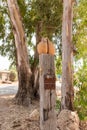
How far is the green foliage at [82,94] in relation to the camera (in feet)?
24.4

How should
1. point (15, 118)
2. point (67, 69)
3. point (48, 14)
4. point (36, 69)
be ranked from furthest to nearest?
point (36, 69) → point (48, 14) → point (15, 118) → point (67, 69)

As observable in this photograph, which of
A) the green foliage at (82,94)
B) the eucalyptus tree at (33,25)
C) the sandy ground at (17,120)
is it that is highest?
the eucalyptus tree at (33,25)

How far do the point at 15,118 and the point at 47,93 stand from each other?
148 inches

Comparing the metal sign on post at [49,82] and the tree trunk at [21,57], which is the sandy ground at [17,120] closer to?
the tree trunk at [21,57]

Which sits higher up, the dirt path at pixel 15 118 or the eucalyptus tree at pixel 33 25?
the eucalyptus tree at pixel 33 25

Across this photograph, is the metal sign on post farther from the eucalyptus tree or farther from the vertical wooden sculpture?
the eucalyptus tree

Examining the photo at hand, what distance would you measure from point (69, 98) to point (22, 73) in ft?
11.5

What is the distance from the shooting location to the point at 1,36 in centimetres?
1311

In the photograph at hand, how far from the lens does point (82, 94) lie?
24.7 ft

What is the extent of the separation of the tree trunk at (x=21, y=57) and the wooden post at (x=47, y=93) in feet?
19.9

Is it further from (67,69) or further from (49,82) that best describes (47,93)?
(67,69)

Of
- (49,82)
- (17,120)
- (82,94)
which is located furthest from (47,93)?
(82,94)

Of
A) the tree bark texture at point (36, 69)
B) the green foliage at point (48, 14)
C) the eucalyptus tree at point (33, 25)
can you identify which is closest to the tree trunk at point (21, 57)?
the eucalyptus tree at point (33, 25)

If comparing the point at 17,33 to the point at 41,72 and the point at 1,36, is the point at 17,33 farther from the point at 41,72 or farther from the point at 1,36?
the point at 41,72
